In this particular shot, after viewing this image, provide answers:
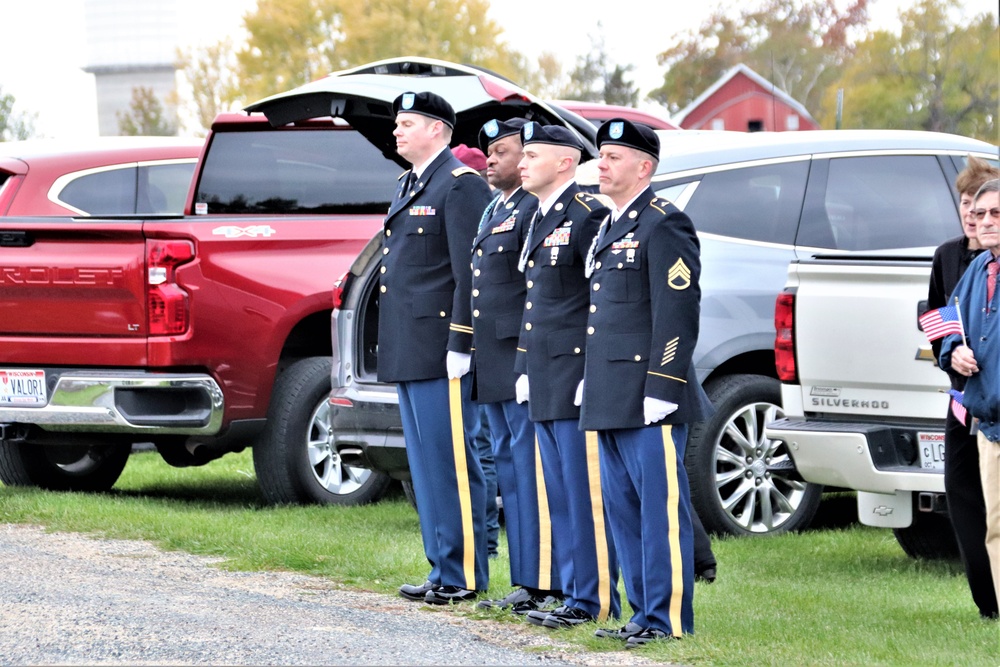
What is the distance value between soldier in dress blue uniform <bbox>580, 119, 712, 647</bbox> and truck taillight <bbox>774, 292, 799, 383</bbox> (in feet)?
5.05

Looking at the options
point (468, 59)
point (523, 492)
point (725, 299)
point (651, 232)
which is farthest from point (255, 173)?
point (468, 59)

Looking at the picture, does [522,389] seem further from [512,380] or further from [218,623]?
[218,623]

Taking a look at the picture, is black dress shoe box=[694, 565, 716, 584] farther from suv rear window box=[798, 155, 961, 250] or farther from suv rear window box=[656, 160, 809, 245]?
suv rear window box=[798, 155, 961, 250]

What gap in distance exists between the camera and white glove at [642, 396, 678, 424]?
5.44 meters

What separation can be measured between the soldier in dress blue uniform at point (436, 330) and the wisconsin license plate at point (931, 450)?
1753mm

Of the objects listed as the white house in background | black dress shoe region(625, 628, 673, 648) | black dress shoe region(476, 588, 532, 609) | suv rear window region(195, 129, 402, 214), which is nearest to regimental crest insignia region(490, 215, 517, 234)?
black dress shoe region(476, 588, 532, 609)

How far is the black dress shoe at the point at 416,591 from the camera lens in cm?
653

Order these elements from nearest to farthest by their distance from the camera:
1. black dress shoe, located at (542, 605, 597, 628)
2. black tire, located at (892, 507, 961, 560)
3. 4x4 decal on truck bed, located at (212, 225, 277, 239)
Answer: black dress shoe, located at (542, 605, 597, 628) → black tire, located at (892, 507, 961, 560) → 4x4 decal on truck bed, located at (212, 225, 277, 239)

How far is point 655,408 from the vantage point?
5.44m

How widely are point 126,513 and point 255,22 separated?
5434cm

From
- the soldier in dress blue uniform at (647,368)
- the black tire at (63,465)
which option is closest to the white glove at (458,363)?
the soldier in dress blue uniform at (647,368)

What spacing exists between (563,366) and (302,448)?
355 centimetres

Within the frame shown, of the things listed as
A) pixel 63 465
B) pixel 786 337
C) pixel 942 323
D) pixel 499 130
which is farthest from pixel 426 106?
pixel 63 465

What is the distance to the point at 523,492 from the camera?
629cm
